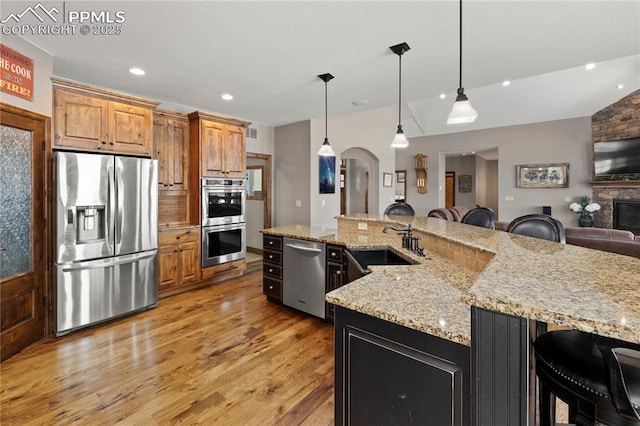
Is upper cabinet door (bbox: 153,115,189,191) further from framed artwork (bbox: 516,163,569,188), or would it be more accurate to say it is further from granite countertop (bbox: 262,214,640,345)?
framed artwork (bbox: 516,163,569,188)

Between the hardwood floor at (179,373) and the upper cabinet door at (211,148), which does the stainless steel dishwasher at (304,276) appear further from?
the upper cabinet door at (211,148)

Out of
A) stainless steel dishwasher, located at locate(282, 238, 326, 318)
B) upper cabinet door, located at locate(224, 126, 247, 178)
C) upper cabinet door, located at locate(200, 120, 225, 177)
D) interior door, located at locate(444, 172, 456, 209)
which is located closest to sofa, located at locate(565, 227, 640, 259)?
stainless steel dishwasher, located at locate(282, 238, 326, 318)

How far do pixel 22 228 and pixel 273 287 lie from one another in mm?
2347

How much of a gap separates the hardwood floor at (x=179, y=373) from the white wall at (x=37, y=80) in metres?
2.08

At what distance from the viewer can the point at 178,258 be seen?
390 centimetres

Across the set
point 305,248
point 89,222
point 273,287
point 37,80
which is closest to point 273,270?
point 273,287

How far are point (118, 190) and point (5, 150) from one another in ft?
2.83

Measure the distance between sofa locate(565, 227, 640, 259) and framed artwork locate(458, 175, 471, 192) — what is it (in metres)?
7.97

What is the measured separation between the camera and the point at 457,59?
284cm

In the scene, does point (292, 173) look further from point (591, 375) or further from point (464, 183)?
point (464, 183)

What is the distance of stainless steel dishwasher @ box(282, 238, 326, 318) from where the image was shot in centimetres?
311

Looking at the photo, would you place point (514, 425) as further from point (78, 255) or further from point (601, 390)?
point (78, 255)

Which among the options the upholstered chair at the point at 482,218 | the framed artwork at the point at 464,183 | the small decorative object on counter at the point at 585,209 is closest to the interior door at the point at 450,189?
the framed artwork at the point at 464,183

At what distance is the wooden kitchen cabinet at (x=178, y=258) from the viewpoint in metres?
3.74
